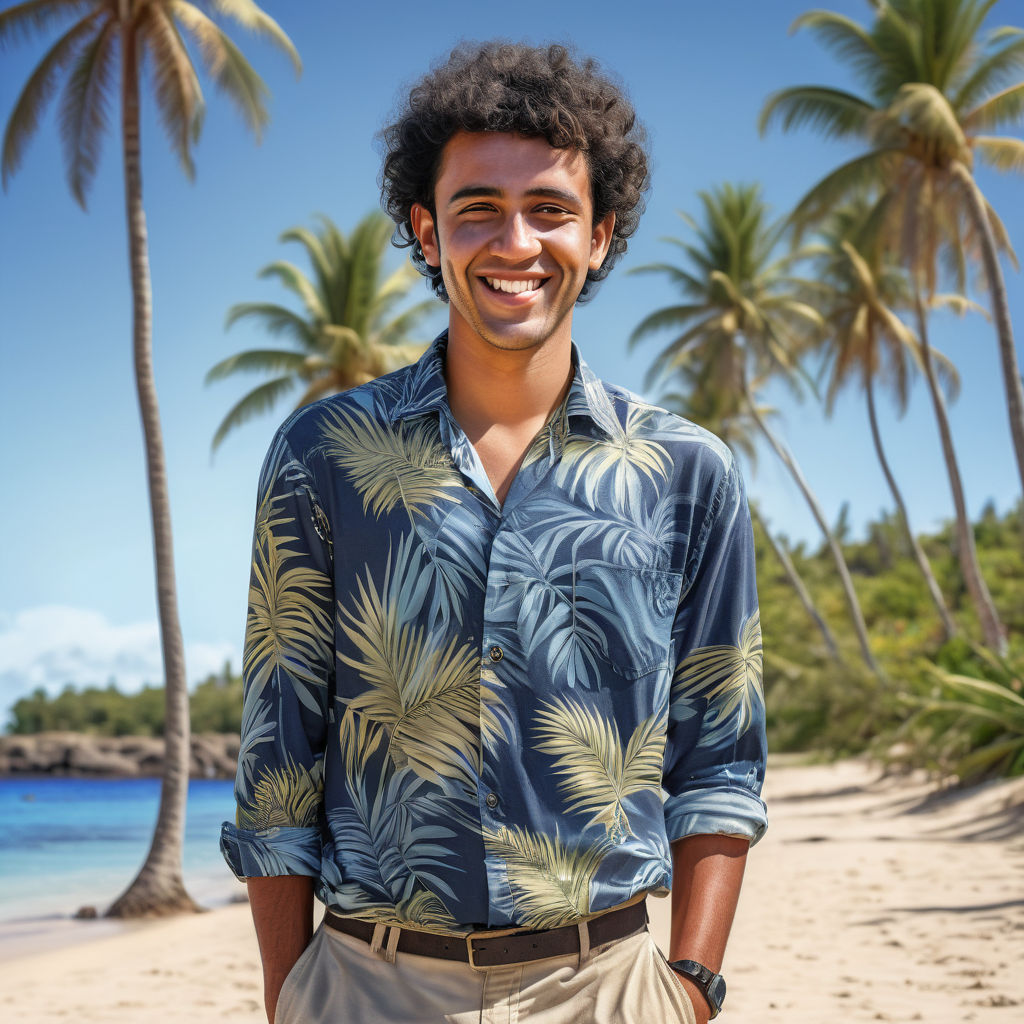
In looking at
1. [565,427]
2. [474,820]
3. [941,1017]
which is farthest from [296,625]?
[941,1017]

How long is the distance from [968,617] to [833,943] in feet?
92.6

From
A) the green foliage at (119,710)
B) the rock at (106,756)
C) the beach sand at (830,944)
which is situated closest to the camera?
the beach sand at (830,944)

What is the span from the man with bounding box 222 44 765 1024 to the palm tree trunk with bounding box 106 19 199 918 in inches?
492

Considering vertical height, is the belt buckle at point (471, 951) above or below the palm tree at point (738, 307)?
below

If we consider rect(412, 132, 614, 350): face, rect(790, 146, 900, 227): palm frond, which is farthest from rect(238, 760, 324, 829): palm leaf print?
rect(790, 146, 900, 227): palm frond

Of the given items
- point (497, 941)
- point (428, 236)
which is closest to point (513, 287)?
point (428, 236)

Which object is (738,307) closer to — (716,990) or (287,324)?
(287,324)

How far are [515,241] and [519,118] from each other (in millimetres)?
Answer: 212

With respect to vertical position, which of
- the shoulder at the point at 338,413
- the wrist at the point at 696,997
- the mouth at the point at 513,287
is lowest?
the wrist at the point at 696,997

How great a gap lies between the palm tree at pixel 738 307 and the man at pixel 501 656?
98.2 ft

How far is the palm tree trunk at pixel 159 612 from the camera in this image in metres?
13.8

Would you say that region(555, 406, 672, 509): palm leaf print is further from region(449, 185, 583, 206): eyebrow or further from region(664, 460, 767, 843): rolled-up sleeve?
region(449, 185, 583, 206): eyebrow

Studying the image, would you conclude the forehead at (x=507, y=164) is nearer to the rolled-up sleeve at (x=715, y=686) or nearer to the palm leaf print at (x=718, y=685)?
the rolled-up sleeve at (x=715, y=686)

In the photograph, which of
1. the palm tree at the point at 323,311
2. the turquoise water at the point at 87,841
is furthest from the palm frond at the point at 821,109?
the turquoise water at the point at 87,841
